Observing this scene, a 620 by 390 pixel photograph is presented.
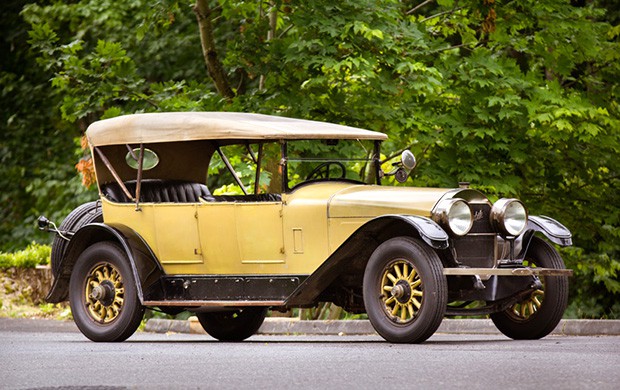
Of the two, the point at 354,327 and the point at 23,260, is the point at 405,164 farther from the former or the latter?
the point at 23,260

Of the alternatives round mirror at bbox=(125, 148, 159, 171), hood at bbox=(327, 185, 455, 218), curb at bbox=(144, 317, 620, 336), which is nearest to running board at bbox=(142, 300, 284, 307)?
hood at bbox=(327, 185, 455, 218)

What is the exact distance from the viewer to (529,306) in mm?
Answer: 11430

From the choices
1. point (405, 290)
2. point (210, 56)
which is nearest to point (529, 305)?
point (405, 290)

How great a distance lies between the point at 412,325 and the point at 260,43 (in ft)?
22.2

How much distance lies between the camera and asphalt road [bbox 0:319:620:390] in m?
7.46

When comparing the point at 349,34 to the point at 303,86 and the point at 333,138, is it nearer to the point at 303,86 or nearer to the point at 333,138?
the point at 303,86

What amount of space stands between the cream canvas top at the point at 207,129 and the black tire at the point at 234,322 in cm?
183

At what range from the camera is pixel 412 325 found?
10.3m

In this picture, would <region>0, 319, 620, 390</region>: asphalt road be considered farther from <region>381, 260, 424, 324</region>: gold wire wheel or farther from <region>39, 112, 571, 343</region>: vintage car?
<region>39, 112, 571, 343</region>: vintage car

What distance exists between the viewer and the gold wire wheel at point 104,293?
1205cm

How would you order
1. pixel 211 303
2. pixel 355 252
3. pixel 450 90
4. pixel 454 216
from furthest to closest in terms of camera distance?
pixel 450 90
pixel 211 303
pixel 355 252
pixel 454 216

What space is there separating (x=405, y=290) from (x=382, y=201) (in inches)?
34.2

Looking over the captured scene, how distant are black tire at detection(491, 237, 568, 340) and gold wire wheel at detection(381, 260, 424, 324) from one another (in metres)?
1.38

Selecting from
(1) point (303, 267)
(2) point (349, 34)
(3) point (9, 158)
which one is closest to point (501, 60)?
(2) point (349, 34)
